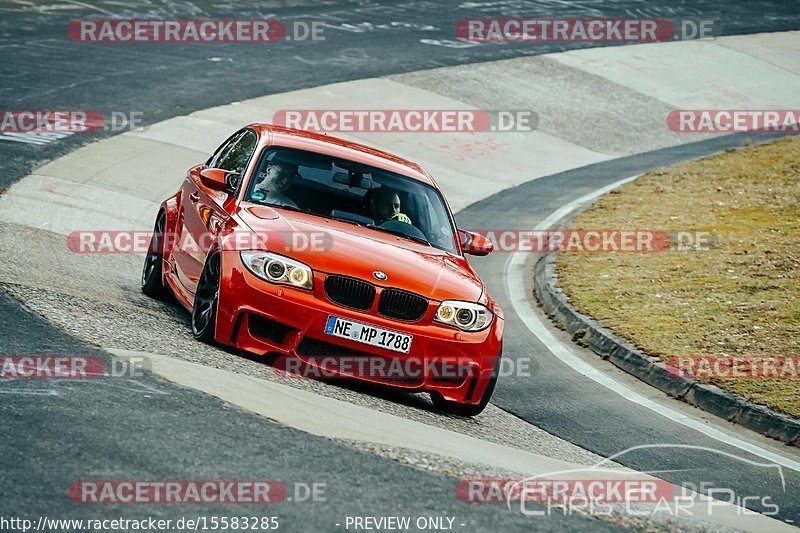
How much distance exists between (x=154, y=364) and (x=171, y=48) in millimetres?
18629

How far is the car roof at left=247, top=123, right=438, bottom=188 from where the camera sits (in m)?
9.27

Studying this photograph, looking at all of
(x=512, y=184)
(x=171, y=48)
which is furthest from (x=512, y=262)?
(x=171, y=48)

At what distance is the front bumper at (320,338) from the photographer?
7570mm

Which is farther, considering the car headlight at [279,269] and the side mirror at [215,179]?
the side mirror at [215,179]

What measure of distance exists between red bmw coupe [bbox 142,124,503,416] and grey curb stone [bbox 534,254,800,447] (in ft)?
7.78

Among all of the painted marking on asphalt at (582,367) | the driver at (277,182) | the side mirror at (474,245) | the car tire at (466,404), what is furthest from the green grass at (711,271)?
the driver at (277,182)

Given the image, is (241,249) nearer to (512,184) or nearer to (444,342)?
(444,342)

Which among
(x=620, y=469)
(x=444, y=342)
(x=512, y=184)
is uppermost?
(x=444, y=342)

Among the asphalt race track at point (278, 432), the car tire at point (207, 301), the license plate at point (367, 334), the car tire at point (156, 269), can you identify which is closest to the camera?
the asphalt race track at point (278, 432)

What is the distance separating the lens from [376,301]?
25.2ft

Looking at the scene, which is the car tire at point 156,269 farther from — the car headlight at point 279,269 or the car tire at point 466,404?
the car tire at point 466,404

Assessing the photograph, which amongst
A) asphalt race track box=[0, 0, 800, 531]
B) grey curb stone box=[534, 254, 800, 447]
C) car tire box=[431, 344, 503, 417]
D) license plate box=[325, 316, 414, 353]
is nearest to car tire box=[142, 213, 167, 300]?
asphalt race track box=[0, 0, 800, 531]

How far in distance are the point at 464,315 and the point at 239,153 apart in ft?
8.96

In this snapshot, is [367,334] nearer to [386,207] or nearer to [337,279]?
[337,279]
